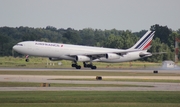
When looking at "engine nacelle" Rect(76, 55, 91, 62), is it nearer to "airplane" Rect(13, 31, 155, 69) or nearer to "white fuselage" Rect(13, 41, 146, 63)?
"airplane" Rect(13, 31, 155, 69)

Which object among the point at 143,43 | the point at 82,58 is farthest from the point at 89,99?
the point at 143,43

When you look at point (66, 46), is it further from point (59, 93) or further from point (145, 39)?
point (59, 93)

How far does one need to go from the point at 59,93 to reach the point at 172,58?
94.2 metres

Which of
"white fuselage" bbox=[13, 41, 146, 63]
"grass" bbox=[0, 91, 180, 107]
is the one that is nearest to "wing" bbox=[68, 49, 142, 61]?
"white fuselage" bbox=[13, 41, 146, 63]

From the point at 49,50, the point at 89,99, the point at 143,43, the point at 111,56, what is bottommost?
the point at 89,99

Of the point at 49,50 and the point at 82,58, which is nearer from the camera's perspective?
the point at 49,50

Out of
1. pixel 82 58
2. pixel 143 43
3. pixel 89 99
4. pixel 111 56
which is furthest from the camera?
pixel 143 43

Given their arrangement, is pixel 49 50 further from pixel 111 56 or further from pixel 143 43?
pixel 143 43

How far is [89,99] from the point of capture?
104 feet

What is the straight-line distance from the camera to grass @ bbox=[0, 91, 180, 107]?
29188 mm

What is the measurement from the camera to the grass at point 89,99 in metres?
29.2

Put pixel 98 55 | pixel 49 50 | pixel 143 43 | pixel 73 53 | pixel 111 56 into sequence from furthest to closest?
pixel 143 43 < pixel 111 56 < pixel 98 55 < pixel 73 53 < pixel 49 50

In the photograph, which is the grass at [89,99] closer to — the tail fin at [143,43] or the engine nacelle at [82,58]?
the engine nacelle at [82,58]

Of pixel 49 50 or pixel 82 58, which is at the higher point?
pixel 49 50
